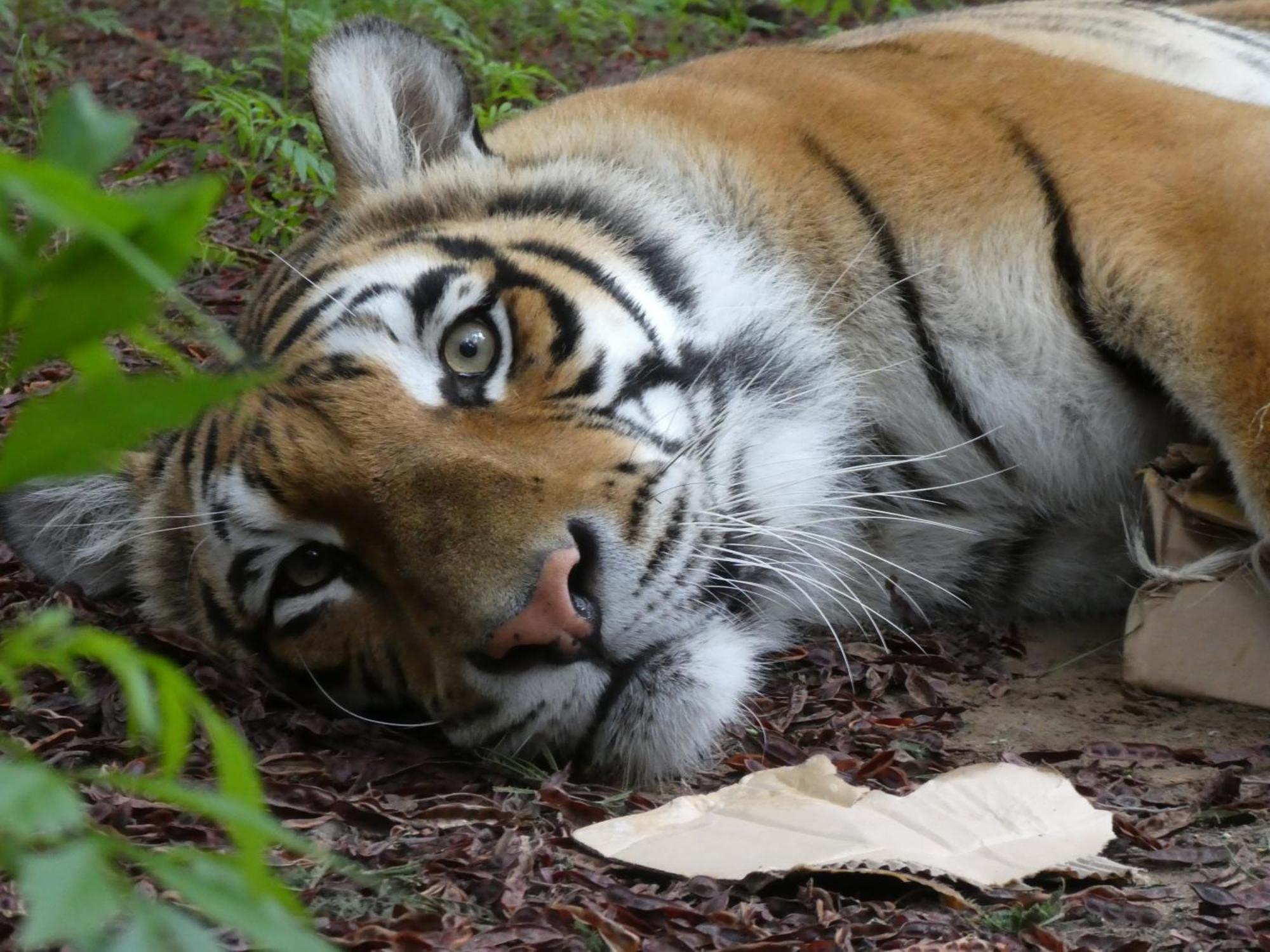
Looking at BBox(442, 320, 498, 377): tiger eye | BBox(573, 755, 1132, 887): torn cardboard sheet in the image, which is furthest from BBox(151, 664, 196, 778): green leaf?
BBox(442, 320, 498, 377): tiger eye

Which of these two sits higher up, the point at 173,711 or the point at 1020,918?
the point at 173,711

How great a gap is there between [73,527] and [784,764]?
1465mm

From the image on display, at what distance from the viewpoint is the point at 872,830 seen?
1.97 meters

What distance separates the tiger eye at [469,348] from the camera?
95.7 inches

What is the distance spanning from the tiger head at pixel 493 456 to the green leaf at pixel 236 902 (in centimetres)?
120

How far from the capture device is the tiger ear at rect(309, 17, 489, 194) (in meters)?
2.90

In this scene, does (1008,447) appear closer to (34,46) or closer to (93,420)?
(93,420)

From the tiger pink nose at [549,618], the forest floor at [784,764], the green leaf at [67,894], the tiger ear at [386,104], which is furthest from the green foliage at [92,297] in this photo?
the tiger ear at [386,104]

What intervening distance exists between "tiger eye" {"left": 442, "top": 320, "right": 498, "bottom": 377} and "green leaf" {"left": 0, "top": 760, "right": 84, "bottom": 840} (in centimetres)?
167

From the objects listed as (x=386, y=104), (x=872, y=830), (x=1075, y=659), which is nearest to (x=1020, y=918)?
(x=872, y=830)

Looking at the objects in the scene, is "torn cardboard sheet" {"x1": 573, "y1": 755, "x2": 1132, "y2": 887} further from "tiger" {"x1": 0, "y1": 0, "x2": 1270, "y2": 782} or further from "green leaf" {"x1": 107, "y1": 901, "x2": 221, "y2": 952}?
"green leaf" {"x1": 107, "y1": 901, "x2": 221, "y2": 952}

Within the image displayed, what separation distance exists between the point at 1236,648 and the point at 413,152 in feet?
6.24

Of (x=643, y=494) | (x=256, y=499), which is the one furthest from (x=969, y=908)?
(x=256, y=499)

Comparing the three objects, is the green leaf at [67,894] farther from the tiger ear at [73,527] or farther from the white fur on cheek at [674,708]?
the tiger ear at [73,527]
